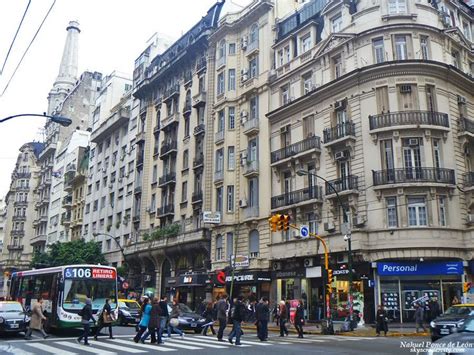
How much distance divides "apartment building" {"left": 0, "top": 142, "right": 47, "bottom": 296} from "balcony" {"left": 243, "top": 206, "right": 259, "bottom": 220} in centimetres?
6346

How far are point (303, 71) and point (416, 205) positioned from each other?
12672mm

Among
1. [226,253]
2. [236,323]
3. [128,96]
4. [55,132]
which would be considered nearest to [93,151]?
[128,96]

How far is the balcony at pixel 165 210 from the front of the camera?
4525 centimetres

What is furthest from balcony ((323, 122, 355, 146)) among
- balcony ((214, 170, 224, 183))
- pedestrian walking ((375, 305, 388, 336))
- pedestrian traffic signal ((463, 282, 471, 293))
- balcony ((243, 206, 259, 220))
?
pedestrian walking ((375, 305, 388, 336))

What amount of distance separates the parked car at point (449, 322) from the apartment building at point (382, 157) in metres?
8.38

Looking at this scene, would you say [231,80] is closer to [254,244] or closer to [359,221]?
[254,244]

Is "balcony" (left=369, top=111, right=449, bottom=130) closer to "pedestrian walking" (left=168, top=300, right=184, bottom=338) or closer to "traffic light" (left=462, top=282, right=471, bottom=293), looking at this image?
"traffic light" (left=462, top=282, right=471, bottom=293)

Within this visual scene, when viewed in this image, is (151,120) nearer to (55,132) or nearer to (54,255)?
(54,255)

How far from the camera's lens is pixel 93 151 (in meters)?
66.8

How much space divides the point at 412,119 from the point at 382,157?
2686mm

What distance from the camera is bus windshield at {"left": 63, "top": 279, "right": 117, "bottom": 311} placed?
20547 millimetres

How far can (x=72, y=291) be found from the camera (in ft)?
68.0

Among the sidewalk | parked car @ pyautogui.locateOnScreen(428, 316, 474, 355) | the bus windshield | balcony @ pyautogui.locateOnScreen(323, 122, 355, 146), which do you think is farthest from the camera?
balcony @ pyautogui.locateOnScreen(323, 122, 355, 146)

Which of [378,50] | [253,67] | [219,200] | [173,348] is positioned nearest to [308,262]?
[219,200]
